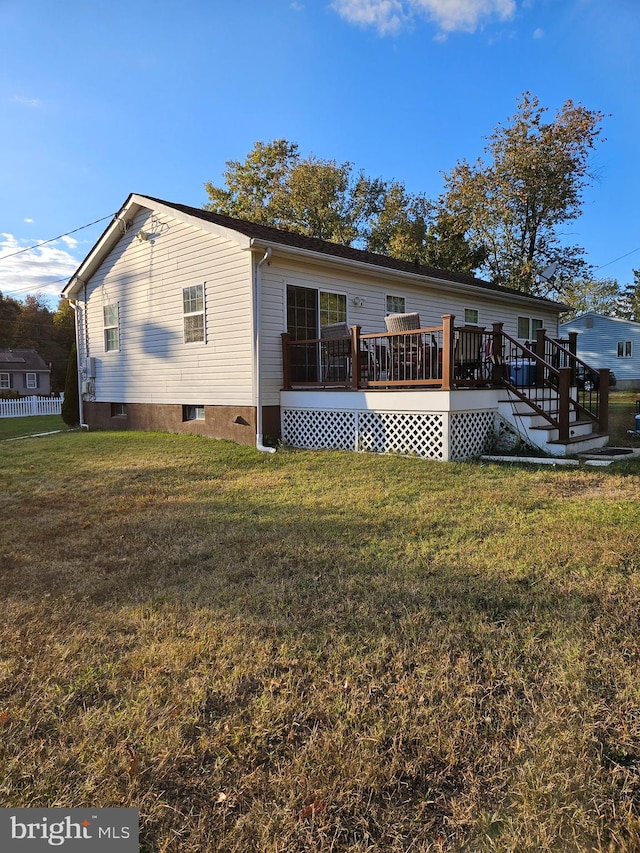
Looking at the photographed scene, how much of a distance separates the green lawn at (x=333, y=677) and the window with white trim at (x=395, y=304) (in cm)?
741

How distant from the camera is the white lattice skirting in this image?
7461 mm

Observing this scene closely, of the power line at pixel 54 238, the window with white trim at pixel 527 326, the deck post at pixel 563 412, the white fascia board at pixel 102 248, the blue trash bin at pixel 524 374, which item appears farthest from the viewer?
the window with white trim at pixel 527 326

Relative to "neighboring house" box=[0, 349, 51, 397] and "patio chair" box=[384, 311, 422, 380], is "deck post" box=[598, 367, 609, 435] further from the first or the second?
"neighboring house" box=[0, 349, 51, 397]

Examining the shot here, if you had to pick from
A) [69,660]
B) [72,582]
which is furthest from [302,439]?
[69,660]

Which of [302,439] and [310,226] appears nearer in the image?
[302,439]

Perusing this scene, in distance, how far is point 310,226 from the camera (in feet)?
88.3

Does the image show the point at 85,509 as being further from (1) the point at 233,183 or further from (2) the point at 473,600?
(1) the point at 233,183

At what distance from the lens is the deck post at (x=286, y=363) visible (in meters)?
9.21

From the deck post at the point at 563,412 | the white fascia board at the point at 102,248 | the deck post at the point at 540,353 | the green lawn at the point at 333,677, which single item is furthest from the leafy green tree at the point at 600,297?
the green lawn at the point at 333,677

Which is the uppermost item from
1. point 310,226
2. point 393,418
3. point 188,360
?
point 310,226

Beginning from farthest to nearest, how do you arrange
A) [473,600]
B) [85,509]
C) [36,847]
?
[85,509] < [473,600] < [36,847]

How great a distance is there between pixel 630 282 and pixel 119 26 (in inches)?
2293

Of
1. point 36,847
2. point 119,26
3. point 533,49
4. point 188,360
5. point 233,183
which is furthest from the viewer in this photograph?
point 233,183

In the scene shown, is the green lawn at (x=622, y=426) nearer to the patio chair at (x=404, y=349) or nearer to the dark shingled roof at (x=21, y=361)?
the patio chair at (x=404, y=349)
